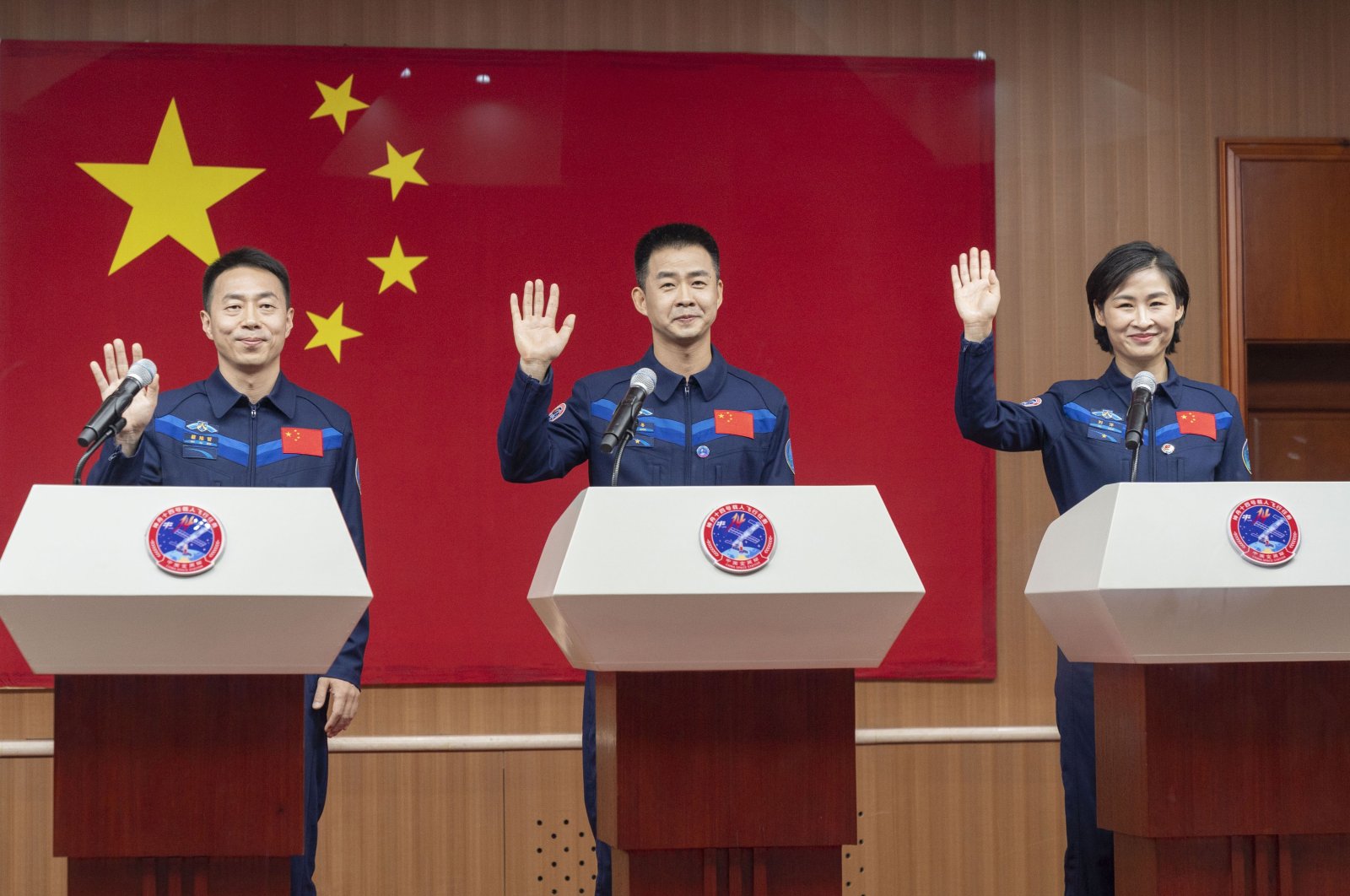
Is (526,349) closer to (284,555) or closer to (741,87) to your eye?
(284,555)

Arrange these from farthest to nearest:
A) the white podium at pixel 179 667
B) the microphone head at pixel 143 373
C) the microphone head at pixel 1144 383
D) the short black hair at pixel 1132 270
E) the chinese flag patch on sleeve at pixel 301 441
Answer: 1. the short black hair at pixel 1132 270
2. the chinese flag patch on sleeve at pixel 301 441
3. the microphone head at pixel 1144 383
4. the microphone head at pixel 143 373
5. the white podium at pixel 179 667

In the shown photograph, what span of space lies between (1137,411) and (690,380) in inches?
33.8

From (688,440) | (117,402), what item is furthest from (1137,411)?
(117,402)

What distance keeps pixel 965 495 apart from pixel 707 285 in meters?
1.30

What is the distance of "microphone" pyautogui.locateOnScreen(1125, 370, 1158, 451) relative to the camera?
2.00 meters

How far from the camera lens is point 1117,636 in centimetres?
173

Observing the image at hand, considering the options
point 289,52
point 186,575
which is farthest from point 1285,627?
point 289,52

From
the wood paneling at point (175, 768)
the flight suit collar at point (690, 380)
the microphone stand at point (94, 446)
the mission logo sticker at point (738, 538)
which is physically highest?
the flight suit collar at point (690, 380)

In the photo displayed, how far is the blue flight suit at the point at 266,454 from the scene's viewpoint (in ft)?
7.78

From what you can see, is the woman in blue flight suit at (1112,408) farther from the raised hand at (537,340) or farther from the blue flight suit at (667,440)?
the raised hand at (537,340)

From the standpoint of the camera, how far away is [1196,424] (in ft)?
8.30

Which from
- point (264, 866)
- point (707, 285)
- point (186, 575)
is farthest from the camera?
point (707, 285)

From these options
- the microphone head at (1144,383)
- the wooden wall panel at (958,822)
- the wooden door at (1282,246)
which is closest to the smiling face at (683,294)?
the microphone head at (1144,383)

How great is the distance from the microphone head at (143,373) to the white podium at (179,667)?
1.09 feet
